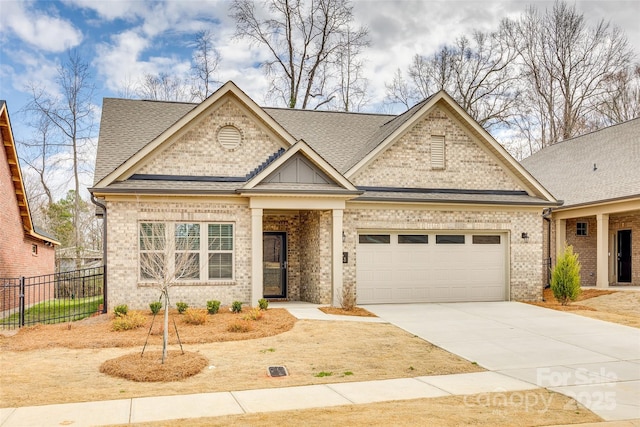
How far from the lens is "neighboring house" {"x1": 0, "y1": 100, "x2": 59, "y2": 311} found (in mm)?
17672

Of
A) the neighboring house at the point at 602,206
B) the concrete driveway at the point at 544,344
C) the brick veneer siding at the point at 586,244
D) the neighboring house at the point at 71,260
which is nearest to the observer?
the concrete driveway at the point at 544,344

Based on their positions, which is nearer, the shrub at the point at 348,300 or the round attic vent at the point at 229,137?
the shrub at the point at 348,300

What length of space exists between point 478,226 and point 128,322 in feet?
35.6

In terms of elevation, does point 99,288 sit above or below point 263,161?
below

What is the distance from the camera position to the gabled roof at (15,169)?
17.4 metres

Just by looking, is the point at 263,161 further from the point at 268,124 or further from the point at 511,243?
the point at 511,243

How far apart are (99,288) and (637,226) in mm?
23234

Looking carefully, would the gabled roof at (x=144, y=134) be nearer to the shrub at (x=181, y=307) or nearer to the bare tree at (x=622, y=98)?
the shrub at (x=181, y=307)

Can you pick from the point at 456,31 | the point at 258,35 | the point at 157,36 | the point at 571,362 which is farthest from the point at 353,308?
the point at 456,31

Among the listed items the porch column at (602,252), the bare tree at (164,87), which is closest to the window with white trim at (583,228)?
the porch column at (602,252)

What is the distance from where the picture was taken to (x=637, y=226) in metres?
21.4

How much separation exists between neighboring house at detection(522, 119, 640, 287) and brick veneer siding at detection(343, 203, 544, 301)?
151 inches

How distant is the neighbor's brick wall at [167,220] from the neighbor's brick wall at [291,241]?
212 cm

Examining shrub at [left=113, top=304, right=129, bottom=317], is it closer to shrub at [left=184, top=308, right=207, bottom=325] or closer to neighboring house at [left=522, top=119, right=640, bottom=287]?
shrub at [left=184, top=308, right=207, bottom=325]
